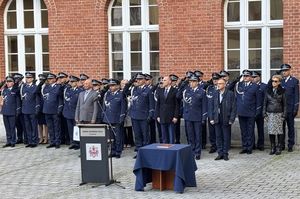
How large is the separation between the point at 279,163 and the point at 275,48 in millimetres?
4427

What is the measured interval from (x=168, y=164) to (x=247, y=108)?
4.60m

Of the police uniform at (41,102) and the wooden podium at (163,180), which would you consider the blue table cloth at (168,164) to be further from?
the police uniform at (41,102)

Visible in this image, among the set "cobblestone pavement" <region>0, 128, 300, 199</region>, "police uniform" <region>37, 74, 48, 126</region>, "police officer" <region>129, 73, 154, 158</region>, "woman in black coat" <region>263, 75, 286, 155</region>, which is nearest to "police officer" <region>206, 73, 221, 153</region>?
"cobblestone pavement" <region>0, 128, 300, 199</region>

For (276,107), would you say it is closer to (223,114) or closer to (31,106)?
(223,114)

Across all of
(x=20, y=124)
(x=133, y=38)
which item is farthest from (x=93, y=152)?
(x=133, y=38)

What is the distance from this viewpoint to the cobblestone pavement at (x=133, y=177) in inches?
377

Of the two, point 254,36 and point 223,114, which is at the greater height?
point 254,36

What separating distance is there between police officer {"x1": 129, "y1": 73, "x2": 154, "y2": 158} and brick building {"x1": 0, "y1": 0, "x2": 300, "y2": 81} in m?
2.61

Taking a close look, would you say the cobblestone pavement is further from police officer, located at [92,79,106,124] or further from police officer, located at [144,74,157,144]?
police officer, located at [92,79,106,124]

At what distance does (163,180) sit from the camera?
9.89m

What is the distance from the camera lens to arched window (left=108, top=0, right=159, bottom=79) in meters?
16.9

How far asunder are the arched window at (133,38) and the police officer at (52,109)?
261 cm

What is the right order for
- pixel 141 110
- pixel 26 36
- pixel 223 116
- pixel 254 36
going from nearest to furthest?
pixel 223 116
pixel 141 110
pixel 254 36
pixel 26 36

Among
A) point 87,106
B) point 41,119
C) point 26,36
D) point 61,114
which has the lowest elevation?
point 41,119
